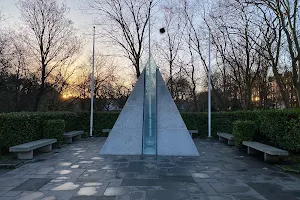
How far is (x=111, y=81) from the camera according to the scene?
2295 cm

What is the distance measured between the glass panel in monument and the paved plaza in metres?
0.76

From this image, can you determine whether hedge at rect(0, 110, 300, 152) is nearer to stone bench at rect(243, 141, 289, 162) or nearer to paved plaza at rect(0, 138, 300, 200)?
stone bench at rect(243, 141, 289, 162)

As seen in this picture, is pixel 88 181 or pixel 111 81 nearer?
pixel 88 181

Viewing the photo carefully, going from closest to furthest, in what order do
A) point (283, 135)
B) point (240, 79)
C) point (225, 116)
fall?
point (283, 135) < point (225, 116) < point (240, 79)

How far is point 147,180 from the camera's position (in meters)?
4.96

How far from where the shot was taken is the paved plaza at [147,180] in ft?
13.5

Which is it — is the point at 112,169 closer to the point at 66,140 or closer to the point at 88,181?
the point at 88,181

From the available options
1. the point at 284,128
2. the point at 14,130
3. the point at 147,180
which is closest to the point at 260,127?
the point at 284,128

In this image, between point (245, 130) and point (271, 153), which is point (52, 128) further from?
point (271, 153)

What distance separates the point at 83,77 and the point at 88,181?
19.1m

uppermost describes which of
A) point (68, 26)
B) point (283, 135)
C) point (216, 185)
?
point (68, 26)

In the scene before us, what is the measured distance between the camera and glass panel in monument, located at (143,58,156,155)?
26.3ft

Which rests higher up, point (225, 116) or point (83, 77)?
point (83, 77)

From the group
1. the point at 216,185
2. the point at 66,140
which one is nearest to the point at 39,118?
the point at 66,140
